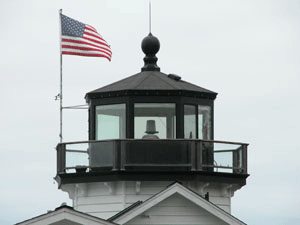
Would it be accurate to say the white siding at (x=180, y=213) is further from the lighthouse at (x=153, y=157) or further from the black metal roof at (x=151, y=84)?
the black metal roof at (x=151, y=84)

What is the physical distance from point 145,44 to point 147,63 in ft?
1.91

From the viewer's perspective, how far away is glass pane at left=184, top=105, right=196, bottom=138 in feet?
125

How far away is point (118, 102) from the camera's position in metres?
38.0

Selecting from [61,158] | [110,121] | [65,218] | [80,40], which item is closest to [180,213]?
[110,121]

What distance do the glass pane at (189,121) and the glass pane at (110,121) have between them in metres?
1.62

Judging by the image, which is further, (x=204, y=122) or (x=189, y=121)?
(x=204, y=122)

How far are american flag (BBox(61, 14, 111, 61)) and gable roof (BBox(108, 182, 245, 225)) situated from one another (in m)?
5.81

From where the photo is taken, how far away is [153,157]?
37.2 m

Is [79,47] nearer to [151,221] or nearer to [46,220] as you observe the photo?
[151,221]

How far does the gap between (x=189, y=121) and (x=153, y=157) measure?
1617 millimetres

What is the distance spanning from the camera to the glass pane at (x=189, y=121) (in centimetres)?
3806

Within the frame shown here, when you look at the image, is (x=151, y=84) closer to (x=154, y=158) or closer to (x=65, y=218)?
(x=154, y=158)

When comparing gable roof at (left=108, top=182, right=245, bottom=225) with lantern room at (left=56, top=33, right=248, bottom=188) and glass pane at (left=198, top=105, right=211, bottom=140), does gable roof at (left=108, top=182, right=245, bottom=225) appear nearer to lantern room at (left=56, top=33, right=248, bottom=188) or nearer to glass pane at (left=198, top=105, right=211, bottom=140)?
lantern room at (left=56, top=33, right=248, bottom=188)

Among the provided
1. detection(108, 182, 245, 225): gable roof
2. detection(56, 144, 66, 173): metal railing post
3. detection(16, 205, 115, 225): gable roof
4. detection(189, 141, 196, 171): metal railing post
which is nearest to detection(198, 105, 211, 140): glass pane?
detection(189, 141, 196, 171): metal railing post
